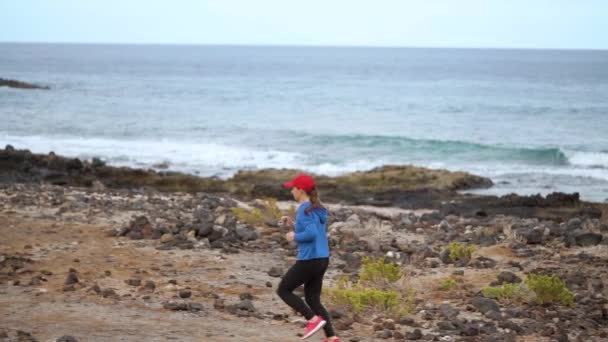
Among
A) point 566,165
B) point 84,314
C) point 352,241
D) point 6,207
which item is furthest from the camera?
point 566,165

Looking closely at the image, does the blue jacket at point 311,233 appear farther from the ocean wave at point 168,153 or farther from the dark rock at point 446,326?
the ocean wave at point 168,153

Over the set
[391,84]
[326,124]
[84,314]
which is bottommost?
[84,314]

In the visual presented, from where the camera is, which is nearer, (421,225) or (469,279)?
(469,279)

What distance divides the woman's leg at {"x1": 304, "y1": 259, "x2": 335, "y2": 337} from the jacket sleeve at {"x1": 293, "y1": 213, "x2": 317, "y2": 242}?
0.25m

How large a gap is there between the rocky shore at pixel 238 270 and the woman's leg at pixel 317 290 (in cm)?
50

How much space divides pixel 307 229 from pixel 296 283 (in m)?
0.56

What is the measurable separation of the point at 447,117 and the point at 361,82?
139 feet

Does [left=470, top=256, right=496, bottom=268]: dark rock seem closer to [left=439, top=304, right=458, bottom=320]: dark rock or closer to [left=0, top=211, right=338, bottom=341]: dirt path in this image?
[left=439, top=304, right=458, bottom=320]: dark rock

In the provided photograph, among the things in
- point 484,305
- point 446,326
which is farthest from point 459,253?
point 446,326

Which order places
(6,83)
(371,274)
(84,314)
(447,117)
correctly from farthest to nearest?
(6,83) < (447,117) < (371,274) < (84,314)

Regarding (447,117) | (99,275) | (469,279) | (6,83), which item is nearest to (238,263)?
(99,275)

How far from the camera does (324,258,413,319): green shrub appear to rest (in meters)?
9.22

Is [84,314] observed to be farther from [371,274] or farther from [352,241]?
[352,241]

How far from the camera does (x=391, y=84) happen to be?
96.3 metres
